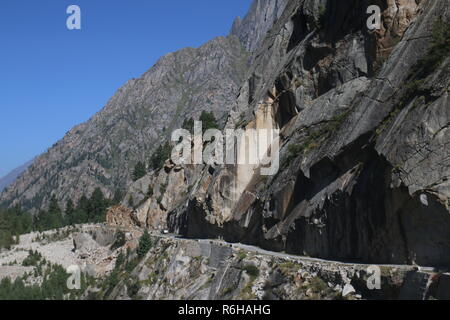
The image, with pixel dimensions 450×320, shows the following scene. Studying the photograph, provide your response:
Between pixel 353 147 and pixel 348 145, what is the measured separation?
1.18 feet

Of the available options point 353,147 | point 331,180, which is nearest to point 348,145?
point 353,147

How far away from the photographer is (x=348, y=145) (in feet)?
99.6

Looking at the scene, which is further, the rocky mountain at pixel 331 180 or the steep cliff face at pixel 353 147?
the steep cliff face at pixel 353 147

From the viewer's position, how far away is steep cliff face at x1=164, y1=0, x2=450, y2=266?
A: 2340cm

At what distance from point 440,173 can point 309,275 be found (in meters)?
9.55

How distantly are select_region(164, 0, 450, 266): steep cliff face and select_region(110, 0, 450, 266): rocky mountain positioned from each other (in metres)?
0.09

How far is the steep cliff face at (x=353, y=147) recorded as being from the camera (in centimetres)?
2340

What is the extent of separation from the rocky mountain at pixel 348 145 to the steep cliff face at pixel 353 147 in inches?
3.4

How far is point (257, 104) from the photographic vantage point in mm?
50719

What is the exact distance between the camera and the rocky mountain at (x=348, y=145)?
2347 cm

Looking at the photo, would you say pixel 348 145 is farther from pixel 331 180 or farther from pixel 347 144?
pixel 331 180

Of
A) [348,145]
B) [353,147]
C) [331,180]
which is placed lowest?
[331,180]
